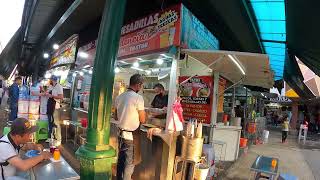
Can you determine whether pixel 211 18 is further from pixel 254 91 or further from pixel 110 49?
pixel 254 91

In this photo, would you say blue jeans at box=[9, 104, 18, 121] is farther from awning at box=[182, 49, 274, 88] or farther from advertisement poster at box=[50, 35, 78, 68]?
awning at box=[182, 49, 274, 88]

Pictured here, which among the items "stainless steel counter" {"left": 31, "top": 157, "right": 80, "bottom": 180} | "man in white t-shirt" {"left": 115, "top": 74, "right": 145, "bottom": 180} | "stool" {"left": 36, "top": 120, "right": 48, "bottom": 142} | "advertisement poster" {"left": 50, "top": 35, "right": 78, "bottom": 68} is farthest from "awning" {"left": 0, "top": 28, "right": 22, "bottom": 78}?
"stainless steel counter" {"left": 31, "top": 157, "right": 80, "bottom": 180}

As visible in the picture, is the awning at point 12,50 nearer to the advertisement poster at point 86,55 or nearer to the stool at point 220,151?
the advertisement poster at point 86,55

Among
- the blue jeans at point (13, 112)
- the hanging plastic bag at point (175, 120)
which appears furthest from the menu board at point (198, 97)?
the blue jeans at point (13, 112)

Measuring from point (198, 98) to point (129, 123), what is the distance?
392 centimetres

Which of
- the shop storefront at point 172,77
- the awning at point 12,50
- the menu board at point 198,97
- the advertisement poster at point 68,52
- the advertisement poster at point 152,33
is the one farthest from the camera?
the awning at point 12,50

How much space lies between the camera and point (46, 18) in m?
9.87

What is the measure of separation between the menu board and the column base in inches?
185

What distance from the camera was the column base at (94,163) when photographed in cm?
316

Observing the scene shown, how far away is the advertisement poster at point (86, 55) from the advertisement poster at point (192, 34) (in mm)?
3927

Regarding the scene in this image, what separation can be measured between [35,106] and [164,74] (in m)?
4.10

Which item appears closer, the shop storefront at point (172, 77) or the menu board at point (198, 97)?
the shop storefront at point (172, 77)

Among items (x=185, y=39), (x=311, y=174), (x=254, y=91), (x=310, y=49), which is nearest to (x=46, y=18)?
(x=185, y=39)

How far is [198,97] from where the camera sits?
25.5 feet
